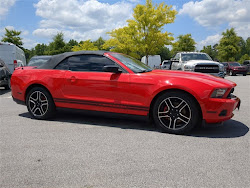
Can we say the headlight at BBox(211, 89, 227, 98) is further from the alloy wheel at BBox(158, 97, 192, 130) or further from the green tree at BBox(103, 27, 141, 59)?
the green tree at BBox(103, 27, 141, 59)

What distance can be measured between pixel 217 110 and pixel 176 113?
0.64 meters

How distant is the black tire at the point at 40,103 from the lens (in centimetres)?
502

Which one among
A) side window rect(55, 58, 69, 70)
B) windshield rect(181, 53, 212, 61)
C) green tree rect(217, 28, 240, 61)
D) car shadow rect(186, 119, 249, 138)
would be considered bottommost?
car shadow rect(186, 119, 249, 138)

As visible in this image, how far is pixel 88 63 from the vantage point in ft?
15.6

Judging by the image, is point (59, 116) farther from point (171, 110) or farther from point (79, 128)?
point (171, 110)

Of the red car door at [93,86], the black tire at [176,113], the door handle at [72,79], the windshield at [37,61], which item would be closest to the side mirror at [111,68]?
the red car door at [93,86]

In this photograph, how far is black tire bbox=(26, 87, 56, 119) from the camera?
16.5ft

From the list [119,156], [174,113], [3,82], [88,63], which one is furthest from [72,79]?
[3,82]

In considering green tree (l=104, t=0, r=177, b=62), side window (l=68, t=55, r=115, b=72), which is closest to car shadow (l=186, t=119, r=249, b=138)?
side window (l=68, t=55, r=115, b=72)

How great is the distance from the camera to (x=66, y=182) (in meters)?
2.41

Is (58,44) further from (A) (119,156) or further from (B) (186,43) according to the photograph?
(A) (119,156)

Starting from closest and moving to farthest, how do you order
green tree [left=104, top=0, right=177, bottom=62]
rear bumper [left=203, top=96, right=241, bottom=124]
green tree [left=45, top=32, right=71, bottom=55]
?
rear bumper [left=203, top=96, right=241, bottom=124]
green tree [left=104, top=0, right=177, bottom=62]
green tree [left=45, top=32, right=71, bottom=55]

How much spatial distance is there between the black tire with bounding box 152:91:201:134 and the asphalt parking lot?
16 cm

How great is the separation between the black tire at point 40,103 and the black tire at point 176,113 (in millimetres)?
2223
